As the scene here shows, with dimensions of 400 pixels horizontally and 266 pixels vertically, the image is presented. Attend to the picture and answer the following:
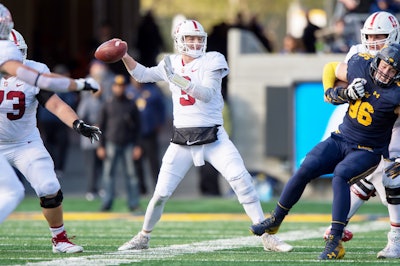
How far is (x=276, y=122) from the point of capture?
1798cm

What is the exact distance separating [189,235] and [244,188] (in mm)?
2127

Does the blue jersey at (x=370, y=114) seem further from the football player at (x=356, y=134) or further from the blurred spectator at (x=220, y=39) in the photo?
the blurred spectator at (x=220, y=39)

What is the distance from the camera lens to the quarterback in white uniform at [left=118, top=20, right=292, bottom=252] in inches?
375

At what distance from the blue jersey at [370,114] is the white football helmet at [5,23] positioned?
255 cm

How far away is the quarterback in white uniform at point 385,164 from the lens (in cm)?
915

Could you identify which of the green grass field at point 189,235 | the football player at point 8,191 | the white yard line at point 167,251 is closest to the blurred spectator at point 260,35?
the green grass field at point 189,235

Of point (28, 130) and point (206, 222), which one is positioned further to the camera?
point (206, 222)

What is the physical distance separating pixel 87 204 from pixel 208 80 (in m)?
7.14

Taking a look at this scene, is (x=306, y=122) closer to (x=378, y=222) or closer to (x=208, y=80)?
(x=378, y=222)

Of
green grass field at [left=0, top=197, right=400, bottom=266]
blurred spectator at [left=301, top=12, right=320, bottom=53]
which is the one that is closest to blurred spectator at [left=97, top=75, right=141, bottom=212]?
green grass field at [left=0, top=197, right=400, bottom=266]

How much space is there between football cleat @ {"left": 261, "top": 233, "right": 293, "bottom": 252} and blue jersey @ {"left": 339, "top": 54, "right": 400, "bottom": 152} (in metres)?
1.02

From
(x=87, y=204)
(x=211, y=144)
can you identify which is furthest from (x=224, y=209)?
(x=211, y=144)

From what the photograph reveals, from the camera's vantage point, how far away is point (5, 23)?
8.53 meters

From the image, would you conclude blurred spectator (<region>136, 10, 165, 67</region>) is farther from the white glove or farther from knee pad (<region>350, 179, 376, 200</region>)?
the white glove
